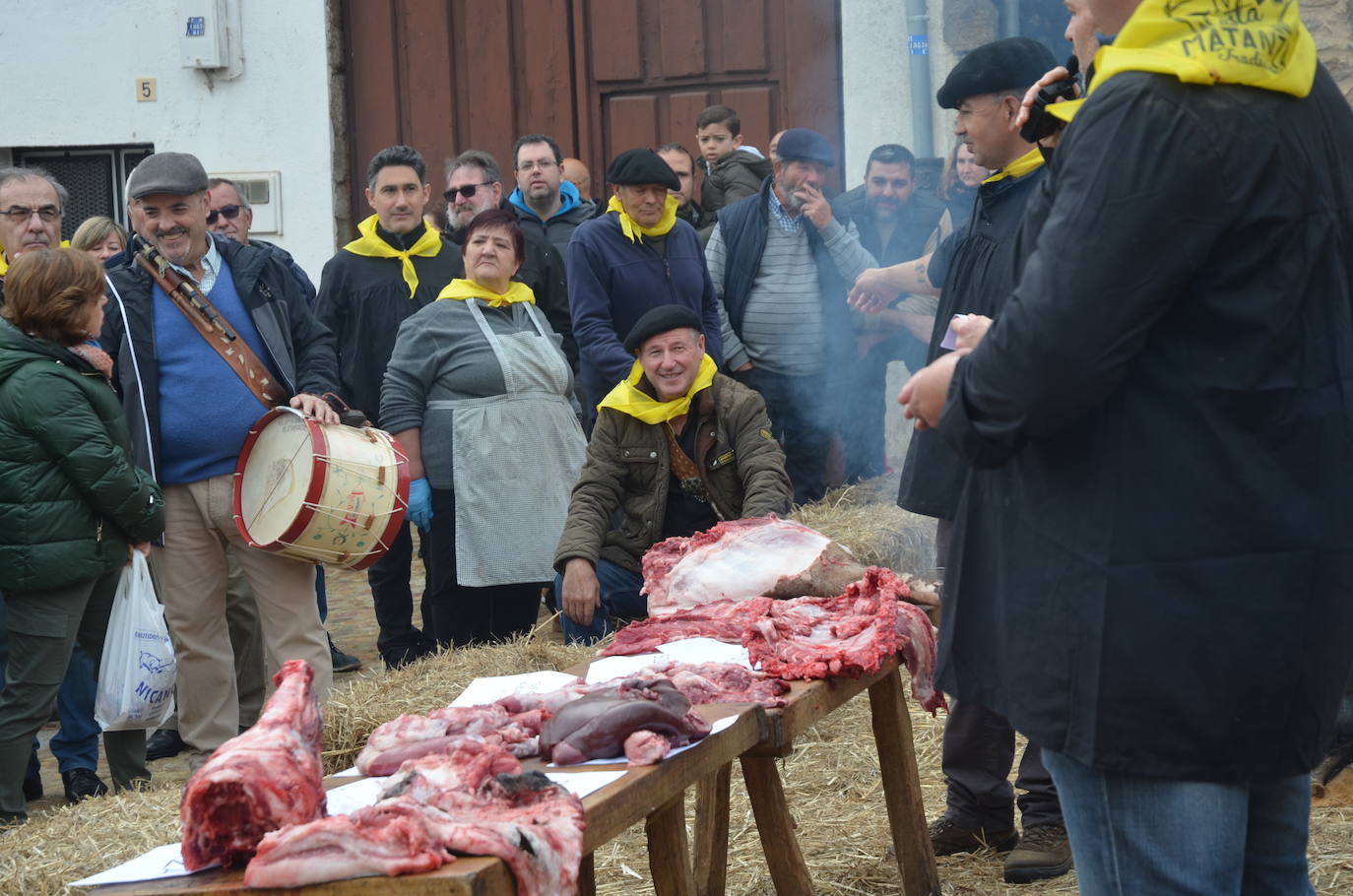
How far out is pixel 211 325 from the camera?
5410 mm

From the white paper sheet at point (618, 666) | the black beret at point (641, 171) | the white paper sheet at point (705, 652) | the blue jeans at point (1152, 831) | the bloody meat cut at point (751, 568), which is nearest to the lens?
the blue jeans at point (1152, 831)

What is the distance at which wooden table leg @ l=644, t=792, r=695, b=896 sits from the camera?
119 inches

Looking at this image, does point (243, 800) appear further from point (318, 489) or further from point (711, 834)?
point (318, 489)

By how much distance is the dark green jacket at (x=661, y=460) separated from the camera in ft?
18.3

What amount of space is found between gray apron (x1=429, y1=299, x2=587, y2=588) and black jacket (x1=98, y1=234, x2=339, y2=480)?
29.3 inches

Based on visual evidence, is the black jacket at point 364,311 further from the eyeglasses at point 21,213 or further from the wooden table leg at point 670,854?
the wooden table leg at point 670,854

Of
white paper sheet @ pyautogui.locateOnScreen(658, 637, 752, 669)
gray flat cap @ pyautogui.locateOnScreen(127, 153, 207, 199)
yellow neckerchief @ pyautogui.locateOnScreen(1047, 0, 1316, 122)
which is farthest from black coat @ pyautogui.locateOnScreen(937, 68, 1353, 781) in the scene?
gray flat cap @ pyautogui.locateOnScreen(127, 153, 207, 199)

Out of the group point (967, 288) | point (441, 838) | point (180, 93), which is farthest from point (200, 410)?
point (180, 93)

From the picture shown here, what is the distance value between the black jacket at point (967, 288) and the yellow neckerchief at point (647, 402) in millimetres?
1654

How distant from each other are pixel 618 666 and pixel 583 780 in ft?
3.14

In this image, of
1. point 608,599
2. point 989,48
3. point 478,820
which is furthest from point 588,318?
point 478,820

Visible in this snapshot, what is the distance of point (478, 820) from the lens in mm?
2311

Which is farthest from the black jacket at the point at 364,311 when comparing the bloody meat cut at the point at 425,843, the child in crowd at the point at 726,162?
the bloody meat cut at the point at 425,843

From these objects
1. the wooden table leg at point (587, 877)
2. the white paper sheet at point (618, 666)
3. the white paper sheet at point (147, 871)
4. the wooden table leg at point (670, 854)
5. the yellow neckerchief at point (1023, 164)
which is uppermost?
the yellow neckerchief at point (1023, 164)
